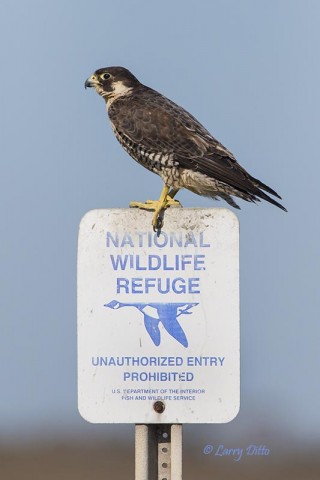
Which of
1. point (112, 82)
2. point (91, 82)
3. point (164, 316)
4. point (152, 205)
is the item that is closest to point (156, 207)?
point (152, 205)

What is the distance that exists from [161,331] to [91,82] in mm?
3431

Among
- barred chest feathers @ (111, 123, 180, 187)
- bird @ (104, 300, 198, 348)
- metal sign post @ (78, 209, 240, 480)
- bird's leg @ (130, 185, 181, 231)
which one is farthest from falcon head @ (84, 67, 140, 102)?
bird @ (104, 300, 198, 348)

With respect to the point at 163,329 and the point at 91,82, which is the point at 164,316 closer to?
the point at 163,329

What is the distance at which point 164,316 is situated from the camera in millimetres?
4652

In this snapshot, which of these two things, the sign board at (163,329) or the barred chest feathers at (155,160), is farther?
the barred chest feathers at (155,160)

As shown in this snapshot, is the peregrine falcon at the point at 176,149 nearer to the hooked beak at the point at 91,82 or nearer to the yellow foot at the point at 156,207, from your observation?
the hooked beak at the point at 91,82

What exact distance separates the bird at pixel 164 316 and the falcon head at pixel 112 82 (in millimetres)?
2992

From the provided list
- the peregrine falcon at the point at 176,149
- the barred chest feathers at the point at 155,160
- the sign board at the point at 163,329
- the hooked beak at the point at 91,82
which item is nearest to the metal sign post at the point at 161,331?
the sign board at the point at 163,329

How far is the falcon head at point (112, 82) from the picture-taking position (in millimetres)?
7559

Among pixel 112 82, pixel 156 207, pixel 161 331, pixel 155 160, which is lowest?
pixel 161 331

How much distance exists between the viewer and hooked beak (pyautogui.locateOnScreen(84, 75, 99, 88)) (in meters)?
7.76

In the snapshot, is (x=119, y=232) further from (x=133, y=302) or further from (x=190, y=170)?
(x=190, y=170)

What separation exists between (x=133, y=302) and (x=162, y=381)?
1.04 feet

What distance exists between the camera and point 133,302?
468 centimetres
